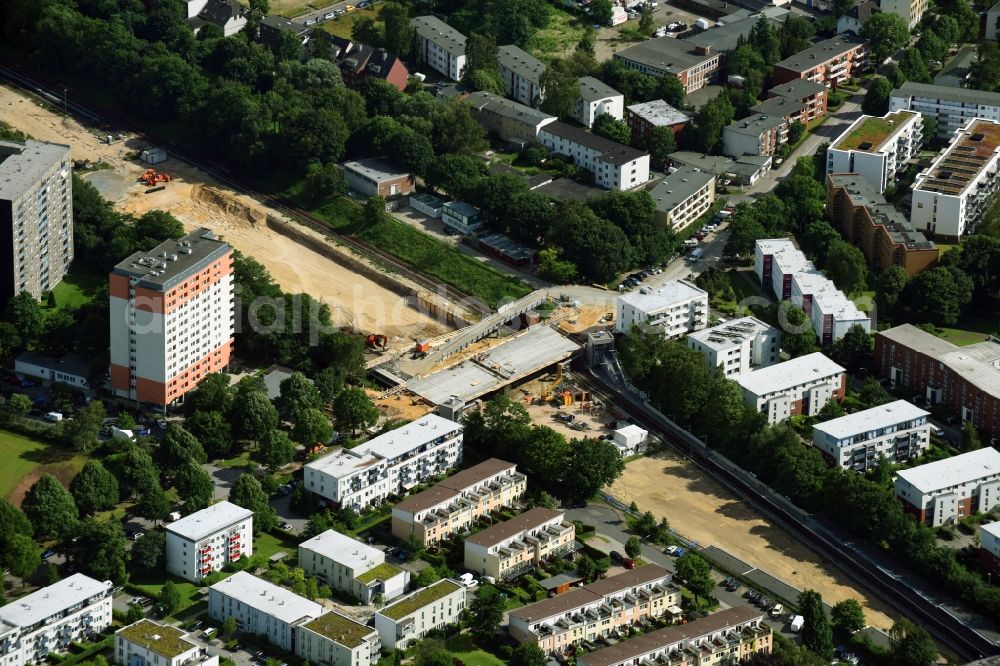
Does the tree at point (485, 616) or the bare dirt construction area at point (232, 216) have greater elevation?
the bare dirt construction area at point (232, 216)

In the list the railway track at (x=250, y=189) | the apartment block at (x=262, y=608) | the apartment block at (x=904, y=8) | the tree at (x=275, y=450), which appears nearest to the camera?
the apartment block at (x=262, y=608)

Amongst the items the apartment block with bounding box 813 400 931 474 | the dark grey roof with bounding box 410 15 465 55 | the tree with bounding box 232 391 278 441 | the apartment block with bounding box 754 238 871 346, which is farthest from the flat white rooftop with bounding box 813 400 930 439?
the dark grey roof with bounding box 410 15 465 55

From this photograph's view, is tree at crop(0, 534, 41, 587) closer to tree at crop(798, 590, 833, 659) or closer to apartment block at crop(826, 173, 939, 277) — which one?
tree at crop(798, 590, 833, 659)

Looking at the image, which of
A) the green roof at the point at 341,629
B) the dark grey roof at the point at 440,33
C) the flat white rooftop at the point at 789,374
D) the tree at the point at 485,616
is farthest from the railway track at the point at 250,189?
the green roof at the point at 341,629

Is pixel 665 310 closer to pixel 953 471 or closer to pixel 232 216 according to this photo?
pixel 953 471

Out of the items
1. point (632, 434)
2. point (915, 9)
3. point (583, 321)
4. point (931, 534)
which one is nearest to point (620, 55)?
point (915, 9)

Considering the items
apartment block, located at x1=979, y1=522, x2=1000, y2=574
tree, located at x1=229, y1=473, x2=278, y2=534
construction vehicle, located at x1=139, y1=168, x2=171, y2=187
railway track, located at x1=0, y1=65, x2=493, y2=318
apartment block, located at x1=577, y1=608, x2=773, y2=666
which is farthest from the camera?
construction vehicle, located at x1=139, y1=168, x2=171, y2=187

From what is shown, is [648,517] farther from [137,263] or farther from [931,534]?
[137,263]

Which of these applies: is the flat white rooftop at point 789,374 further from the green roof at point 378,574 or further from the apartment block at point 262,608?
the apartment block at point 262,608
